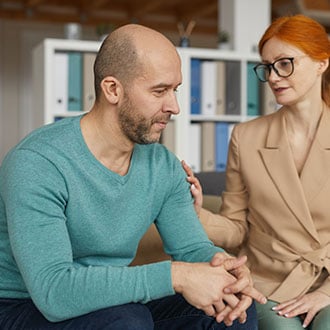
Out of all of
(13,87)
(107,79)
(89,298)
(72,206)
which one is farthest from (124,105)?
(13,87)

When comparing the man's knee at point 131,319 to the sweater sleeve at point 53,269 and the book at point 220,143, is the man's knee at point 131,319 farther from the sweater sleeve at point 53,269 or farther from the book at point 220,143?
the book at point 220,143

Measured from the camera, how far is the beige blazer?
6.71ft

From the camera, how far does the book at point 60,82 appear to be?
170 inches

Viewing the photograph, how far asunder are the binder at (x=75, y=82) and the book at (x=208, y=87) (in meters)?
0.80

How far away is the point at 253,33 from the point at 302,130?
2875 millimetres

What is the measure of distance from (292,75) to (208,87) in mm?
2681

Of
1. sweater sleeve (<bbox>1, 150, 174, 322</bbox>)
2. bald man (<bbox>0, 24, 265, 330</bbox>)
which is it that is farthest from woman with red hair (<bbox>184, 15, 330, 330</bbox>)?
sweater sleeve (<bbox>1, 150, 174, 322</bbox>)

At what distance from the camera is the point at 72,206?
1.63m

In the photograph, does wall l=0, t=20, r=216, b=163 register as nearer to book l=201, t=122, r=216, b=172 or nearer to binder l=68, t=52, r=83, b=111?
binder l=68, t=52, r=83, b=111

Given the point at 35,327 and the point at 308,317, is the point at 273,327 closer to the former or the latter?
the point at 308,317

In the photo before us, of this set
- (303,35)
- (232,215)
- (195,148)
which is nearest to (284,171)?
(232,215)

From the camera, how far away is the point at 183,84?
4520 mm

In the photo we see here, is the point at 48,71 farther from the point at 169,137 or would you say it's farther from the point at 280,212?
the point at 280,212

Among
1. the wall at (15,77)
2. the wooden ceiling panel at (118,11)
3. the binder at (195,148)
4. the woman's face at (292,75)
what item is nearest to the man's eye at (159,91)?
the woman's face at (292,75)
